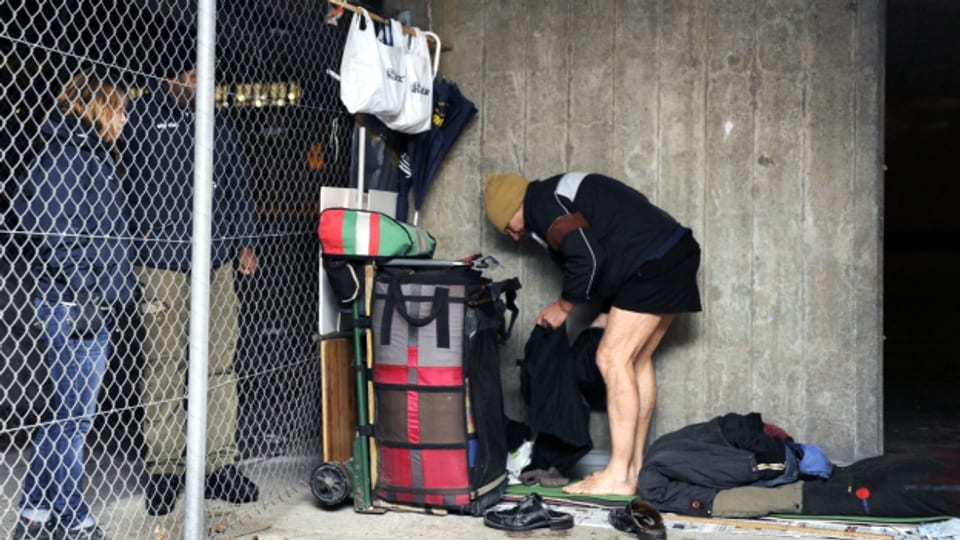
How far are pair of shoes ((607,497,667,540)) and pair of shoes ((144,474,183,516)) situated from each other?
5.04 ft

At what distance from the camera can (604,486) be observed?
428 cm

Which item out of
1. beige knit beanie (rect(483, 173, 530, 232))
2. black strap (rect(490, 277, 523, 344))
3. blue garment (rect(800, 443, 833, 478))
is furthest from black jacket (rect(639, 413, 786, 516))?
beige knit beanie (rect(483, 173, 530, 232))

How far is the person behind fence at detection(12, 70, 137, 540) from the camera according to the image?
328 cm

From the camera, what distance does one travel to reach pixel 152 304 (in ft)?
12.4

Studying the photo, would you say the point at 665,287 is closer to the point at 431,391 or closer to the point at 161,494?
the point at 431,391

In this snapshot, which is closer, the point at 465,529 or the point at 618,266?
the point at 465,529

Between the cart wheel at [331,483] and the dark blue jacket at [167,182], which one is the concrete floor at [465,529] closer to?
the cart wheel at [331,483]

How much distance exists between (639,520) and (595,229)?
1.16m

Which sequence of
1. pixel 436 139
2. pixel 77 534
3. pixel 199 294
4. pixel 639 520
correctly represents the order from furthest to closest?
pixel 436 139
pixel 639 520
pixel 77 534
pixel 199 294

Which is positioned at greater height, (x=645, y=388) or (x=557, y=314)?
(x=557, y=314)

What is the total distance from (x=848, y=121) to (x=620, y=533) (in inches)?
79.6

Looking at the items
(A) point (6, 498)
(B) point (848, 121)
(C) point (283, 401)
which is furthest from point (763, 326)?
(A) point (6, 498)

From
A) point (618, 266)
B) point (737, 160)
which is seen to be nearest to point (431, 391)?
point (618, 266)

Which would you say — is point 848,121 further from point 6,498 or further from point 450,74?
point 6,498
